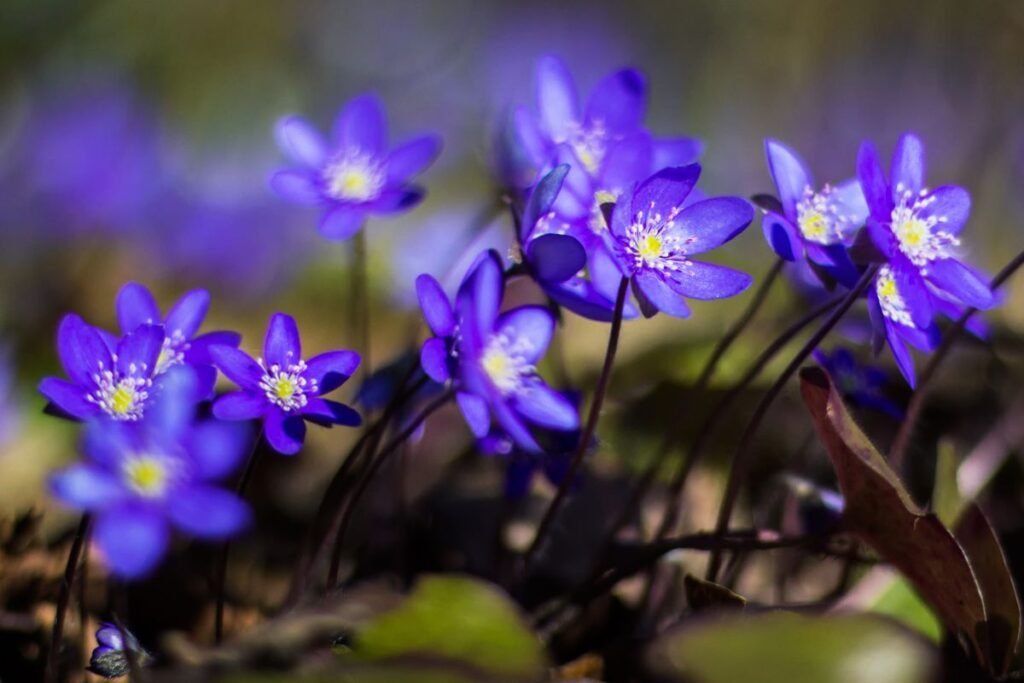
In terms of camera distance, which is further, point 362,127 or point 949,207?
point 362,127

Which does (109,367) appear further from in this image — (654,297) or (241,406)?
(654,297)

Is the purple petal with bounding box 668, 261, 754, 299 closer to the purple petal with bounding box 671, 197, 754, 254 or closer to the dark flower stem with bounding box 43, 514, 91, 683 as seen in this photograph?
the purple petal with bounding box 671, 197, 754, 254

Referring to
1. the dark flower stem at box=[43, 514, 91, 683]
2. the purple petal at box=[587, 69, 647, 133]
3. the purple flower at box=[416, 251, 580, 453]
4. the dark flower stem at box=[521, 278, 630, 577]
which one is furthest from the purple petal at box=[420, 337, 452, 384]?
the purple petal at box=[587, 69, 647, 133]

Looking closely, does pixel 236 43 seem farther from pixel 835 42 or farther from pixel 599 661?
pixel 599 661

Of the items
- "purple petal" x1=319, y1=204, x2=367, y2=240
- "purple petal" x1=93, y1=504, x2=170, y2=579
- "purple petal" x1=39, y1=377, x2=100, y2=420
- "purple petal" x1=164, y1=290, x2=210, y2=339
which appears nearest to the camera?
"purple petal" x1=93, y1=504, x2=170, y2=579

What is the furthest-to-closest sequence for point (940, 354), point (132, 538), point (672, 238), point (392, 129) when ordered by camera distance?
point (392, 129), point (940, 354), point (672, 238), point (132, 538)

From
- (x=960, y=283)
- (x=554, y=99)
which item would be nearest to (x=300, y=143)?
(x=554, y=99)
